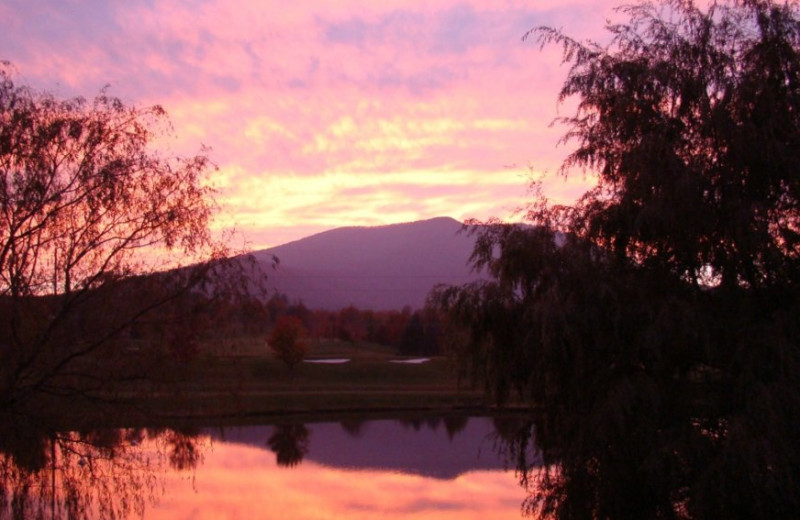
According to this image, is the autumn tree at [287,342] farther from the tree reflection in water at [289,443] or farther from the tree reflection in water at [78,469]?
the tree reflection in water at [78,469]

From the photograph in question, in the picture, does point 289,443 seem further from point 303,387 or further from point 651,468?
point 651,468

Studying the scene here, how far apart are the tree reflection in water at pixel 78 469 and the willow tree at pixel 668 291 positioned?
424 centimetres

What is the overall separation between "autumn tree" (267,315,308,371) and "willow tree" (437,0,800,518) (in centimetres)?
4000

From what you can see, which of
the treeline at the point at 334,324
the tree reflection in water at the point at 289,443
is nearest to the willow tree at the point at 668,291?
the treeline at the point at 334,324

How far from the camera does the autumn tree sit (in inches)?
1988

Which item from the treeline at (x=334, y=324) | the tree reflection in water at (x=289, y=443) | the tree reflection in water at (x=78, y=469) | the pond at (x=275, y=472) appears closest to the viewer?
the tree reflection in water at (x=78, y=469)

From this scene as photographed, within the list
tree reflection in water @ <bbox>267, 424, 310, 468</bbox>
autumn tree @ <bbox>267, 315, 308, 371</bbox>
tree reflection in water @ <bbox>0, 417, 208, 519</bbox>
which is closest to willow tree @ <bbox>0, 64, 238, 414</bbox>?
tree reflection in water @ <bbox>0, 417, 208, 519</bbox>

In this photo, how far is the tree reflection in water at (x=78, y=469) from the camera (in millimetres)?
9805

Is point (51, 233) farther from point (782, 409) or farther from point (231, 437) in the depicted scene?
point (231, 437)

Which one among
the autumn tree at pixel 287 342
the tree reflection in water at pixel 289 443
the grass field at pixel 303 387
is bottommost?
the tree reflection in water at pixel 289 443

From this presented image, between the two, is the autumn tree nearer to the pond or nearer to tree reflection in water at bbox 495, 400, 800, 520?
the pond

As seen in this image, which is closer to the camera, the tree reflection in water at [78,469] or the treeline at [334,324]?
the tree reflection in water at [78,469]

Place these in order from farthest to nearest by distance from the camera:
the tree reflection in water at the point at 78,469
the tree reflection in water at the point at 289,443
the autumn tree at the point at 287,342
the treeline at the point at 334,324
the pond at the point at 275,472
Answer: the autumn tree at the point at 287,342
the tree reflection in water at the point at 289,443
the treeline at the point at 334,324
the pond at the point at 275,472
the tree reflection in water at the point at 78,469

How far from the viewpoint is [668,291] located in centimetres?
1017
